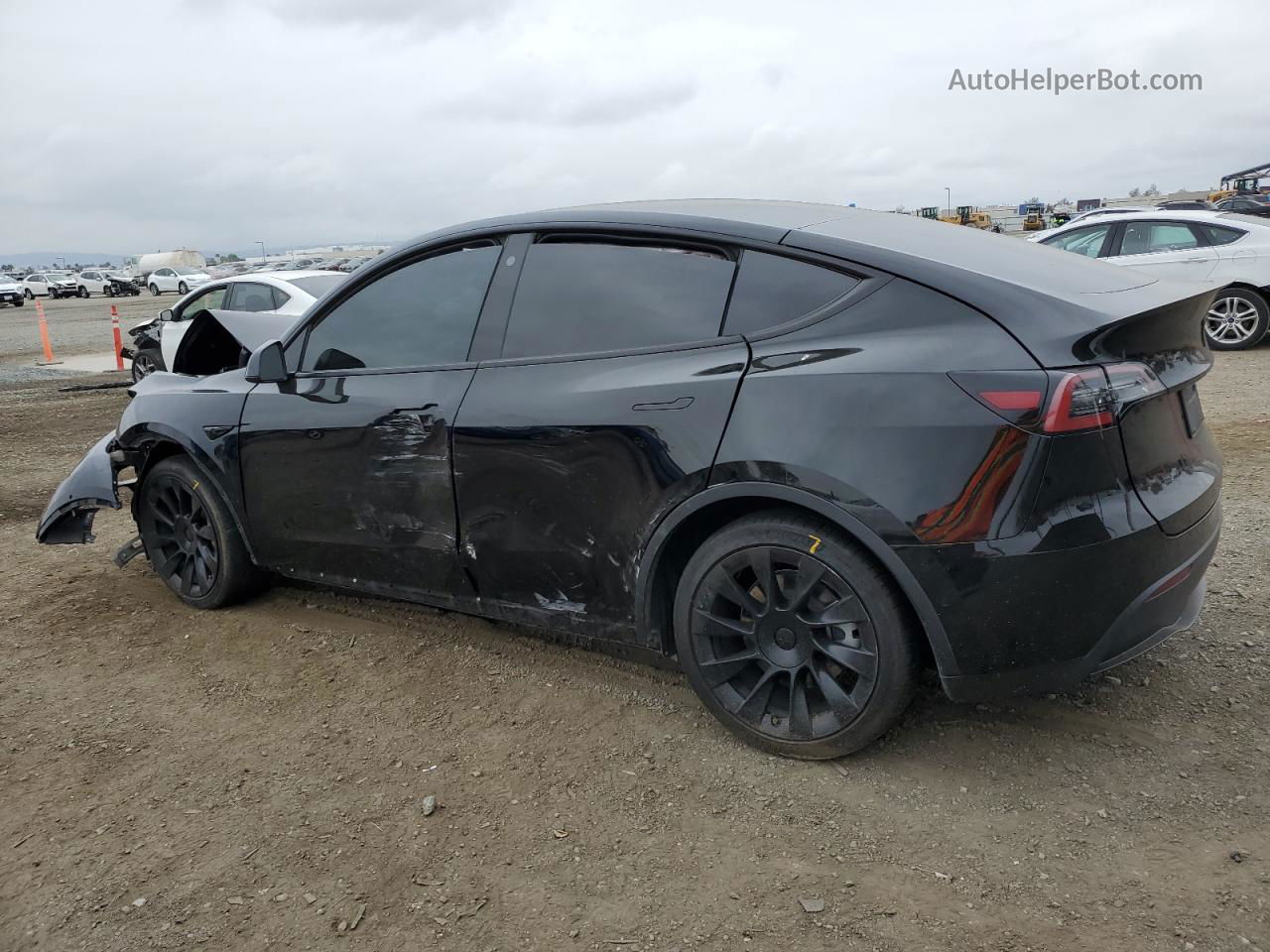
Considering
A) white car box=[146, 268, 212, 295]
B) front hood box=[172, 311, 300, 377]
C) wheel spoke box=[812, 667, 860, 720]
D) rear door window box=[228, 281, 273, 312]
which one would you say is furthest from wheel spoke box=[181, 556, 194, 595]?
white car box=[146, 268, 212, 295]

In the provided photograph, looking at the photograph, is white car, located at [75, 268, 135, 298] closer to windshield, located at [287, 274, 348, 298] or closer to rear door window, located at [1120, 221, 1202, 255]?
windshield, located at [287, 274, 348, 298]

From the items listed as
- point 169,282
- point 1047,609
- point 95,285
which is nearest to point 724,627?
point 1047,609

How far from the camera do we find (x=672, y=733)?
3.17 metres

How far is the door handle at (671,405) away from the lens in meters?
2.88

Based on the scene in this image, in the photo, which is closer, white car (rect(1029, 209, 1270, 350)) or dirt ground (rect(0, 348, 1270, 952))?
dirt ground (rect(0, 348, 1270, 952))

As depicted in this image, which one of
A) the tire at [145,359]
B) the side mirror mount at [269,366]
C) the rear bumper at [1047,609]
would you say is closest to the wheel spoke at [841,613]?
the rear bumper at [1047,609]

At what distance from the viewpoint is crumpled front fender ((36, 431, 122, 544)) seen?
4.57 metres

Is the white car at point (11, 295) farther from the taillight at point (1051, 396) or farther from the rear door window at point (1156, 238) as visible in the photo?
the taillight at point (1051, 396)

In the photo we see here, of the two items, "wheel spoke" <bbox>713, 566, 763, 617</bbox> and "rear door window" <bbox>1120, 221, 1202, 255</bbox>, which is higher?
"rear door window" <bbox>1120, 221, 1202, 255</bbox>

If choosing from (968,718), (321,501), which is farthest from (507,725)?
(968,718)

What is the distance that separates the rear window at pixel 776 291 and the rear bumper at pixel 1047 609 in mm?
782

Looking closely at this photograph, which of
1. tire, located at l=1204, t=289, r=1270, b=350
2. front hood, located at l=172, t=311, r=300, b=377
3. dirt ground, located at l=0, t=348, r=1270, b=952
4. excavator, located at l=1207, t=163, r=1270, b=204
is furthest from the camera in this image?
excavator, located at l=1207, t=163, r=1270, b=204

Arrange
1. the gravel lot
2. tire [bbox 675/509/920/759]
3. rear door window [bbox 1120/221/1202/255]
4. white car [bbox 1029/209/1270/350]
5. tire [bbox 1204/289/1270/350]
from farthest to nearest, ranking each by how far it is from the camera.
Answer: the gravel lot → rear door window [bbox 1120/221/1202/255] → tire [bbox 1204/289/1270/350] → white car [bbox 1029/209/1270/350] → tire [bbox 675/509/920/759]

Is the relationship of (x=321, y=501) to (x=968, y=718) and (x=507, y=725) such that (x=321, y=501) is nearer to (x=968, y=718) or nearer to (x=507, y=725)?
(x=507, y=725)
